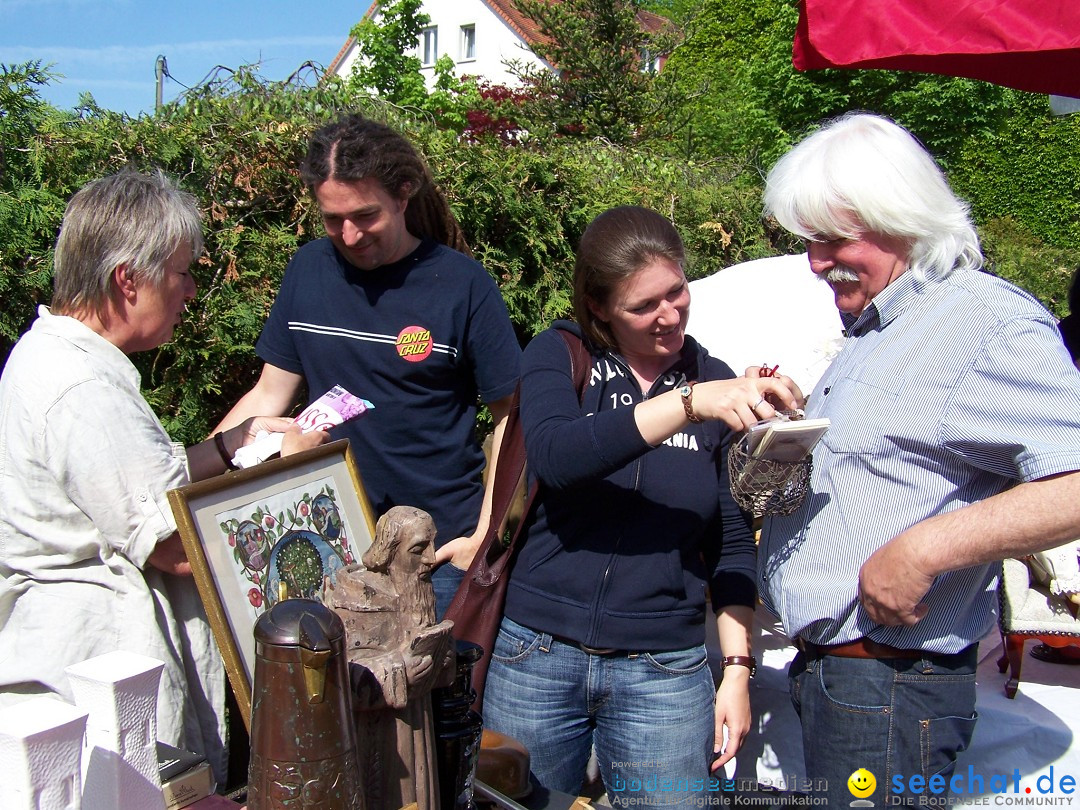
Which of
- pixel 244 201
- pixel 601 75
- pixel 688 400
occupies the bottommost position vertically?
pixel 688 400

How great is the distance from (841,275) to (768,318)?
4.81ft

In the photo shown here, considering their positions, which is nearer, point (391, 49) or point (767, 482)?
point (767, 482)

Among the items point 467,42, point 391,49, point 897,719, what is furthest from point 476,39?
point 897,719

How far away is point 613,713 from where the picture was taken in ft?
6.81

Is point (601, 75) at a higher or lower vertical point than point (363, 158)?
higher

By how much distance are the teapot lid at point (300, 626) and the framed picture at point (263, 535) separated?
244 millimetres

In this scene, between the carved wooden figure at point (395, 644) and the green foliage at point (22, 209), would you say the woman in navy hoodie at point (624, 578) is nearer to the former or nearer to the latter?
→ the carved wooden figure at point (395, 644)

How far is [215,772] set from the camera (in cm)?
183

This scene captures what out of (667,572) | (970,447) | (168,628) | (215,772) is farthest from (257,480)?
(970,447)

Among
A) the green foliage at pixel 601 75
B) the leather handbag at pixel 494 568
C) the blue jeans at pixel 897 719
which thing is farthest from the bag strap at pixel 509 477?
the green foliage at pixel 601 75

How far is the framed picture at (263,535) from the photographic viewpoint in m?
1.53

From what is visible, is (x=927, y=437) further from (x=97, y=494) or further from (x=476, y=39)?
(x=476, y=39)

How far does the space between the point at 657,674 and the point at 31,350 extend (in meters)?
1.46

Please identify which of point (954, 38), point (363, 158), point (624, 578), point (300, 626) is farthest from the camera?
point (954, 38)
